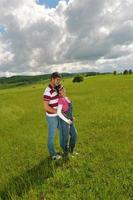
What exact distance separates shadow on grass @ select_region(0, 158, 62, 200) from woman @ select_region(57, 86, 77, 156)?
71 cm

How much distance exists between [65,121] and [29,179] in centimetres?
189

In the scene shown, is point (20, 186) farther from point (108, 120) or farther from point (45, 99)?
point (108, 120)

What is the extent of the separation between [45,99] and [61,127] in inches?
37.7

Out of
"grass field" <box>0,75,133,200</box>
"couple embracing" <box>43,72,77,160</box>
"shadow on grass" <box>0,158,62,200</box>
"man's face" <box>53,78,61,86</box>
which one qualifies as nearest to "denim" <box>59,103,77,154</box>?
"couple embracing" <box>43,72,77,160</box>

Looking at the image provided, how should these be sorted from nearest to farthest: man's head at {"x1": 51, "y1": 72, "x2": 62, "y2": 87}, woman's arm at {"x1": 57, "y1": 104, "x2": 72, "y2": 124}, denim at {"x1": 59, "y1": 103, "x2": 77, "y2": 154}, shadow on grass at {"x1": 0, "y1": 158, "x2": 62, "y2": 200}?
shadow on grass at {"x1": 0, "y1": 158, "x2": 62, "y2": 200} < man's head at {"x1": 51, "y1": 72, "x2": 62, "y2": 87} < woman's arm at {"x1": 57, "y1": 104, "x2": 72, "y2": 124} < denim at {"x1": 59, "y1": 103, "x2": 77, "y2": 154}

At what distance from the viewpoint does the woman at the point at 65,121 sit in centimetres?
990

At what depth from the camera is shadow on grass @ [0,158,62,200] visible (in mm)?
8250

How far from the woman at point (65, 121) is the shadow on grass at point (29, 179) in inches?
27.8

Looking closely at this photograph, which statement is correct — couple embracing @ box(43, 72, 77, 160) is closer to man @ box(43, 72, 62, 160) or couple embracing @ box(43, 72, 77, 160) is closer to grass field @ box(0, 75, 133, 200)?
man @ box(43, 72, 62, 160)

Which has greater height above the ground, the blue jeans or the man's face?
the man's face

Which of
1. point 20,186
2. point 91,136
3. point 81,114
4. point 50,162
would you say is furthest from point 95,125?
point 20,186

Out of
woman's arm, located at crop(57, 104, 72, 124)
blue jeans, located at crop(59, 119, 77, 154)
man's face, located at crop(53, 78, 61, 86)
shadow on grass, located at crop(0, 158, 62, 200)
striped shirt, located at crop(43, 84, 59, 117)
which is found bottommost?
shadow on grass, located at crop(0, 158, 62, 200)

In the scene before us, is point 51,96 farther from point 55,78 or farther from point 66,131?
point 66,131

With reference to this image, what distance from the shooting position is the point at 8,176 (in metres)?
9.61
